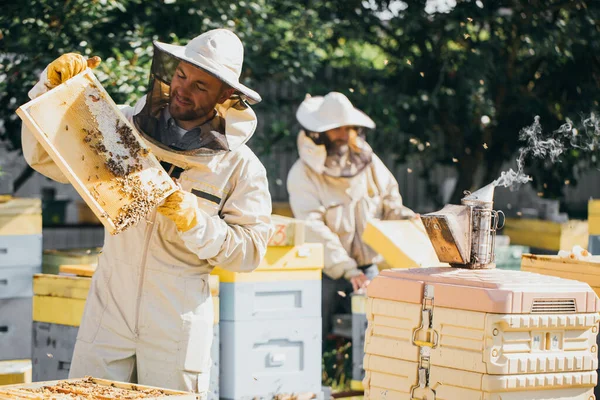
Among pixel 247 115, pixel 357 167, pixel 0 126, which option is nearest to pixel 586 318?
pixel 247 115

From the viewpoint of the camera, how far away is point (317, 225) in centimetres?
612

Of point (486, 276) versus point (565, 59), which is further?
point (565, 59)

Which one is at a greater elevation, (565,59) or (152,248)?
(565,59)

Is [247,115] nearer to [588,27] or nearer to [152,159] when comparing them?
[152,159]

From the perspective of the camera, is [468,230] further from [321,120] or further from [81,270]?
[321,120]

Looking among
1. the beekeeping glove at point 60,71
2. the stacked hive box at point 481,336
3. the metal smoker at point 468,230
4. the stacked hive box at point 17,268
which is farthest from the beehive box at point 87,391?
the stacked hive box at point 17,268

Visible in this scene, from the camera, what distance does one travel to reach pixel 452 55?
8703 mm

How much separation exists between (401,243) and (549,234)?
243 centimetres

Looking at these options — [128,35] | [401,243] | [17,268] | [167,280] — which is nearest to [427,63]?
[128,35]

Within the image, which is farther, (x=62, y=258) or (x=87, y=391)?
(x=62, y=258)

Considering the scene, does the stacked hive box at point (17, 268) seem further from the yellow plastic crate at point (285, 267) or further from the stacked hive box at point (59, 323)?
the yellow plastic crate at point (285, 267)

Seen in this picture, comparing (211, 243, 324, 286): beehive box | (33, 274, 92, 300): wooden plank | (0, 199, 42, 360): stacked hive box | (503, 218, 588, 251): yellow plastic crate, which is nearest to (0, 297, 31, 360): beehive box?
(0, 199, 42, 360): stacked hive box

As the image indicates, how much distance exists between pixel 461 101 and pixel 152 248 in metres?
6.24

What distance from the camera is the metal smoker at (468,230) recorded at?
10.4 ft
